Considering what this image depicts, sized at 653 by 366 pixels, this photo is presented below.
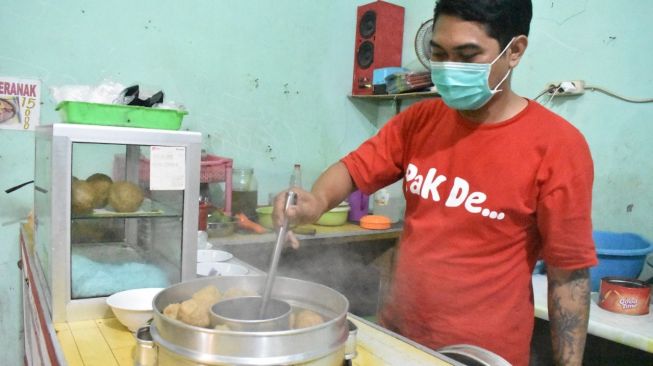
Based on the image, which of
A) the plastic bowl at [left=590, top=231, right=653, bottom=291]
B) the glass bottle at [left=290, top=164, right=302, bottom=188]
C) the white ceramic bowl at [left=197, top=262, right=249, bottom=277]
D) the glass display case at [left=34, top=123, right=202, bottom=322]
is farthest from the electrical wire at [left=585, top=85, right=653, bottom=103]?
the glass display case at [left=34, top=123, right=202, bottom=322]

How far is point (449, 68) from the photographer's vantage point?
54.4 inches

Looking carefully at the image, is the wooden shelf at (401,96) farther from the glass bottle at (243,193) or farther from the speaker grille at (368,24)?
the glass bottle at (243,193)

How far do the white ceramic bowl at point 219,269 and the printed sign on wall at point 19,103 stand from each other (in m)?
1.47

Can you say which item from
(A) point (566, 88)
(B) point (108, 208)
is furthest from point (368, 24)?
(B) point (108, 208)

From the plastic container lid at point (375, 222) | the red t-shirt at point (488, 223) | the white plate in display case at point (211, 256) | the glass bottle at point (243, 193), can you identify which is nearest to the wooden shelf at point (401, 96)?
the plastic container lid at point (375, 222)

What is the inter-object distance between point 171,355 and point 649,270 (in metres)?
2.46

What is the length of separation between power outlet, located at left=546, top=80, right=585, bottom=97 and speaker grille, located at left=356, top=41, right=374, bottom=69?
1283 mm

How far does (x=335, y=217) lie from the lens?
3039 millimetres

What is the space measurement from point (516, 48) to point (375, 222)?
1.79m

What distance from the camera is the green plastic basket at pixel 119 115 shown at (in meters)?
1.24

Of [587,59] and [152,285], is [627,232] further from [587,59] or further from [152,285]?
[152,285]

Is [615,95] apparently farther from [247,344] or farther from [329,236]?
[247,344]

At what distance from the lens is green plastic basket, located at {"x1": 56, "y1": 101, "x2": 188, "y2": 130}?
4.07ft

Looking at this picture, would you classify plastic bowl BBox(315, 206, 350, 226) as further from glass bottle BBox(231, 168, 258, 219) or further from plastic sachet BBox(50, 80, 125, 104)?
plastic sachet BBox(50, 80, 125, 104)
